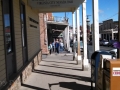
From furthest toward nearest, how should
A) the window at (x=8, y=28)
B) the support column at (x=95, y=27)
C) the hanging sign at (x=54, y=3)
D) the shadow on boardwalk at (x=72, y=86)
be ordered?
1. the hanging sign at (x=54, y=3)
2. the support column at (x=95, y=27)
3. the shadow on boardwalk at (x=72, y=86)
4. the window at (x=8, y=28)

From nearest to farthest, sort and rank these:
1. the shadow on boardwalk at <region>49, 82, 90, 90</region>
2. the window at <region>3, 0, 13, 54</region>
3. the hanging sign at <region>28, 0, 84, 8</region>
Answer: the window at <region>3, 0, 13, 54</region>, the shadow on boardwalk at <region>49, 82, 90, 90</region>, the hanging sign at <region>28, 0, 84, 8</region>

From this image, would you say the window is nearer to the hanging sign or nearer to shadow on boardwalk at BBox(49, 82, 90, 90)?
shadow on boardwalk at BBox(49, 82, 90, 90)

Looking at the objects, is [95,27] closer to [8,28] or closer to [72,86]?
[72,86]

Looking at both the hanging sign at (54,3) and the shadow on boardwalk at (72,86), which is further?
the hanging sign at (54,3)

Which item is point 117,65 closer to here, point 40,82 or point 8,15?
point 8,15

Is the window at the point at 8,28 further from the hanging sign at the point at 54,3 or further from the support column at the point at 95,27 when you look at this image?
the hanging sign at the point at 54,3

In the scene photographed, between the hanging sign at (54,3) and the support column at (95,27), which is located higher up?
the hanging sign at (54,3)

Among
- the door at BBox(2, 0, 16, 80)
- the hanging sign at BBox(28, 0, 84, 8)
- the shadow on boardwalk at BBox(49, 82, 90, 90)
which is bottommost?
the shadow on boardwalk at BBox(49, 82, 90, 90)

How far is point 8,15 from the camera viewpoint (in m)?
7.18

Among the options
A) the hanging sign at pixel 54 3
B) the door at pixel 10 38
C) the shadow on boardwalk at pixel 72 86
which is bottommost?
the shadow on boardwalk at pixel 72 86

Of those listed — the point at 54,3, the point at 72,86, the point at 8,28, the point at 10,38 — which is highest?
the point at 54,3

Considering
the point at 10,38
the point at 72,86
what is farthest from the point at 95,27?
the point at 10,38

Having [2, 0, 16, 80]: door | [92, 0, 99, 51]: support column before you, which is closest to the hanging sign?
[92, 0, 99, 51]: support column

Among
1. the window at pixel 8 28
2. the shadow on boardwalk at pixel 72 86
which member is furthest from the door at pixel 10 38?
the shadow on boardwalk at pixel 72 86
